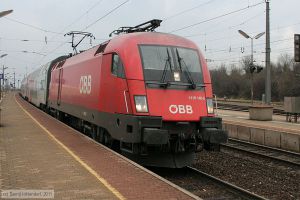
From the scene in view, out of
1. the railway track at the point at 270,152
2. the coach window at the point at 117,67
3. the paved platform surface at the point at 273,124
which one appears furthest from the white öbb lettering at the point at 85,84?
the paved platform surface at the point at 273,124

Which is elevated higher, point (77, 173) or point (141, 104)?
point (141, 104)

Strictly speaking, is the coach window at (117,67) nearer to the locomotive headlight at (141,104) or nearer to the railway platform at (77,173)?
the locomotive headlight at (141,104)

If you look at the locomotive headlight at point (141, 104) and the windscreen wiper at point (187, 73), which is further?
Answer: the windscreen wiper at point (187, 73)

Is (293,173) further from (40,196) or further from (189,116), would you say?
(40,196)

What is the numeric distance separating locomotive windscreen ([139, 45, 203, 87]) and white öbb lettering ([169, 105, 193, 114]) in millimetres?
566

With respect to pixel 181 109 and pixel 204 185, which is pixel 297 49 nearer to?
pixel 181 109

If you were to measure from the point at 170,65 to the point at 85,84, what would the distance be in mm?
4414

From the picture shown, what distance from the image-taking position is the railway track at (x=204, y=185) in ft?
28.9

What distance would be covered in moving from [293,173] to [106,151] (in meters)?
4.95

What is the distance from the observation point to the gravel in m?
9.67

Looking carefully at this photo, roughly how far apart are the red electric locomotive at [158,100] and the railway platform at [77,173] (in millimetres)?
742

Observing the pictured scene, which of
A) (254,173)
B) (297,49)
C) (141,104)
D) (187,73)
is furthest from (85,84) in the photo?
(297,49)

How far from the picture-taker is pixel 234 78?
267 feet

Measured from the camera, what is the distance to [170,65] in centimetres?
1079
